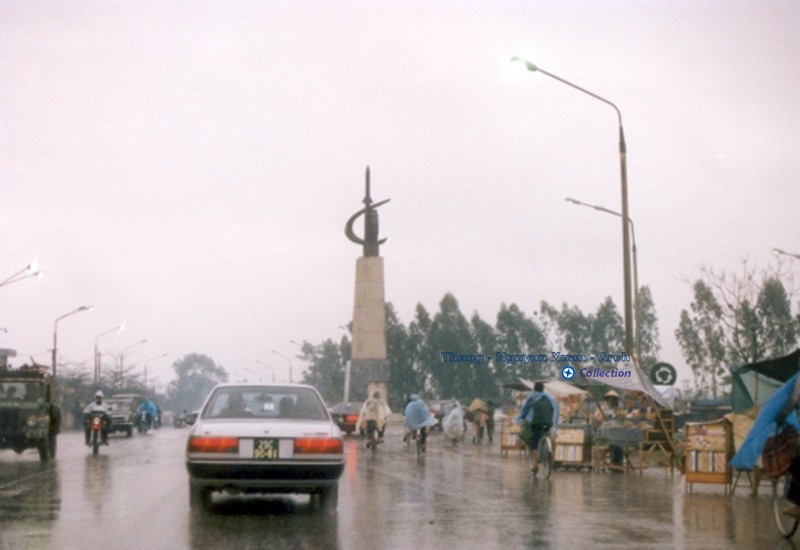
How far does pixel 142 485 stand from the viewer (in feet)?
58.6

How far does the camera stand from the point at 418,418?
30.3 metres

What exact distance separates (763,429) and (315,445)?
4720 mm

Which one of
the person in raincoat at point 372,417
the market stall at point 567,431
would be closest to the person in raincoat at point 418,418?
the person in raincoat at point 372,417

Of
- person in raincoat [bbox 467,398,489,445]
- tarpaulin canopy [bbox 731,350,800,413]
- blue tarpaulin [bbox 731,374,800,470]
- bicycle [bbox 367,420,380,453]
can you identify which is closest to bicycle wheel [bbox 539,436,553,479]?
tarpaulin canopy [bbox 731,350,800,413]

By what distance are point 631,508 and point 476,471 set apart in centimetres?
826

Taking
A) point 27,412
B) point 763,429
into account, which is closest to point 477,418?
point 27,412

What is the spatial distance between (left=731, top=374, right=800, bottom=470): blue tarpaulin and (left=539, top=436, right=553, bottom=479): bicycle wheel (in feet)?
28.1

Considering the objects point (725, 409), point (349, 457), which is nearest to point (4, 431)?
point (349, 457)

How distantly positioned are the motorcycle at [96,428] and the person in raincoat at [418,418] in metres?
7.86

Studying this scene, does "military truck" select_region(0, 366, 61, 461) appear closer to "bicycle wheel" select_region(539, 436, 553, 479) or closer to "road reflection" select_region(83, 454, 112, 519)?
"road reflection" select_region(83, 454, 112, 519)

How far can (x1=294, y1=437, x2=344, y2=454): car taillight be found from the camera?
12828 millimetres

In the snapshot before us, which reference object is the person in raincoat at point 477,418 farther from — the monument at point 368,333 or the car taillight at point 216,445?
the car taillight at point 216,445

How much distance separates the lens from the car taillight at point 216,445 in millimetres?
12703

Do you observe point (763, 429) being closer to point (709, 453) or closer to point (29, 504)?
point (709, 453)
